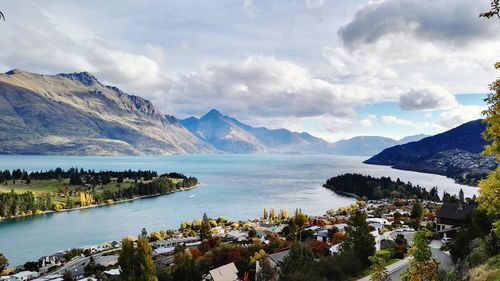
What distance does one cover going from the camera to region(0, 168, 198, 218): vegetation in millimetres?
136625

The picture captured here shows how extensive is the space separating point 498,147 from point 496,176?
3.15 feet

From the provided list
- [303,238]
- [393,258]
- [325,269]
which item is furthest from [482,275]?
[303,238]

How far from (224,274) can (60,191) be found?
148 metres

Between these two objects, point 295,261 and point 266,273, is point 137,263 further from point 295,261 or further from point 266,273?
point 295,261

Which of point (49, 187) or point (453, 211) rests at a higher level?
point (49, 187)

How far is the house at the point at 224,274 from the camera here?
42.1 metres

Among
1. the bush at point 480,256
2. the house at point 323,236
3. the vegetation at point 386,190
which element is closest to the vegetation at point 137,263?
the bush at point 480,256

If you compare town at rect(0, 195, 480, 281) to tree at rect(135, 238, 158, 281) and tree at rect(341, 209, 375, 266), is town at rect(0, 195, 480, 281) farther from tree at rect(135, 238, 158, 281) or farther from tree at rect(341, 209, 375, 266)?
tree at rect(135, 238, 158, 281)

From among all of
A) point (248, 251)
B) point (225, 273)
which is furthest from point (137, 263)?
point (248, 251)

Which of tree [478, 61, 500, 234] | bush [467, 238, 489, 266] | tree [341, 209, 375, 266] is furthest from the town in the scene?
tree [478, 61, 500, 234]

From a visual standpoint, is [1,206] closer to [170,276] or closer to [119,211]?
[119,211]

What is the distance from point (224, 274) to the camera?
43.4 metres

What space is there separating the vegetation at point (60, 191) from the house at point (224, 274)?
113 m

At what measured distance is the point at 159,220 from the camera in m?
125
